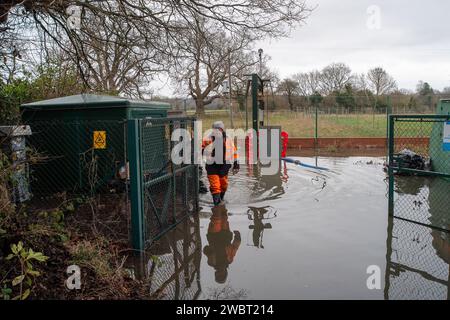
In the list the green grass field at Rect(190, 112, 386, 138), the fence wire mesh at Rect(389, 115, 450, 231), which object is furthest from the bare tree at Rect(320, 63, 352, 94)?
the fence wire mesh at Rect(389, 115, 450, 231)

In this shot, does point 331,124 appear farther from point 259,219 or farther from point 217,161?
point 259,219

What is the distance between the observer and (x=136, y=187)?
512cm

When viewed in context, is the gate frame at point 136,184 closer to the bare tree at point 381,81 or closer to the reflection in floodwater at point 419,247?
Answer: the reflection in floodwater at point 419,247

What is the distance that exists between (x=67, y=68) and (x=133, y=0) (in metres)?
4.13

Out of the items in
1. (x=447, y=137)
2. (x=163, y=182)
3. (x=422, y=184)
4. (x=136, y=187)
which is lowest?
(x=422, y=184)

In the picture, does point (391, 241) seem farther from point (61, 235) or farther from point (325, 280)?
point (61, 235)

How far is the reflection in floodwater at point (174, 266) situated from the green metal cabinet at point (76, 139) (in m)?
2.21

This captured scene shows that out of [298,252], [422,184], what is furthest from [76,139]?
[422,184]

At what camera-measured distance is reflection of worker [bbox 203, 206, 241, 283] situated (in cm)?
489

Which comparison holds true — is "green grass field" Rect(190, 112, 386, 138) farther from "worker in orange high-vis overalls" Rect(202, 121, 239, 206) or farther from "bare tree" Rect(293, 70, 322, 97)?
"bare tree" Rect(293, 70, 322, 97)

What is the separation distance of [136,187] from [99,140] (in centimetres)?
272

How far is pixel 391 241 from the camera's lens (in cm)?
572

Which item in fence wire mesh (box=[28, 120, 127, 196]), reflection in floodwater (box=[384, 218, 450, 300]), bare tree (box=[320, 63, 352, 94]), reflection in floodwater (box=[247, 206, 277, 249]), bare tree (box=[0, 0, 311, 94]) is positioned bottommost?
reflection in floodwater (box=[384, 218, 450, 300])

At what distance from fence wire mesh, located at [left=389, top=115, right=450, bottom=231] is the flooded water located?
42cm
